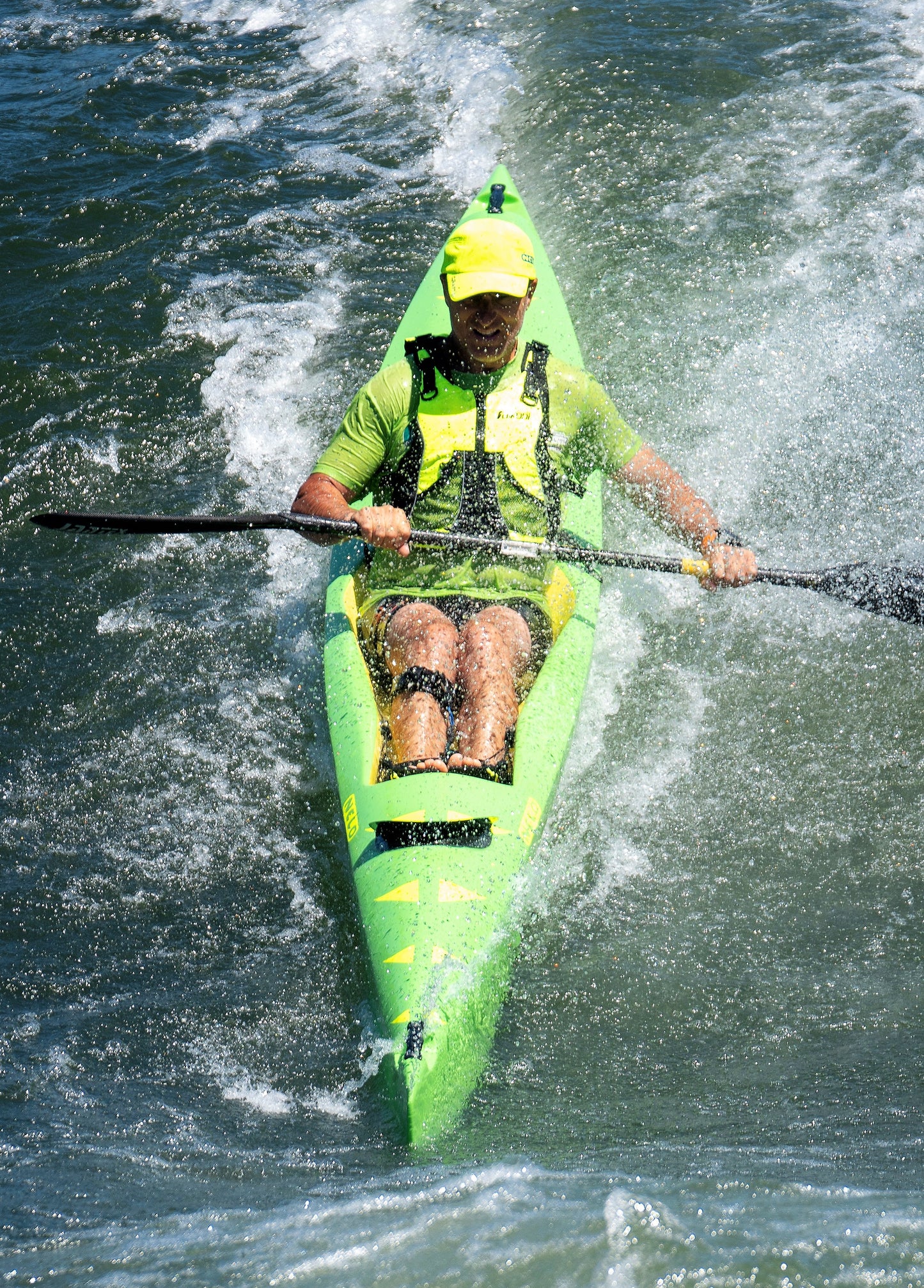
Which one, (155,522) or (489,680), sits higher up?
(155,522)

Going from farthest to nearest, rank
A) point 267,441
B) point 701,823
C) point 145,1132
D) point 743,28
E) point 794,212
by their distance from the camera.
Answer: point 743,28 → point 794,212 → point 267,441 → point 701,823 → point 145,1132

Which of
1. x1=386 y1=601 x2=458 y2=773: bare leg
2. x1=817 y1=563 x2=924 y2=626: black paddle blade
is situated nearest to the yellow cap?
x1=386 y1=601 x2=458 y2=773: bare leg

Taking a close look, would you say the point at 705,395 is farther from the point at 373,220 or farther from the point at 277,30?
the point at 277,30

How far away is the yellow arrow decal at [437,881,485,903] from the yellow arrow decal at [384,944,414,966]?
0.15m

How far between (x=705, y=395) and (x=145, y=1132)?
412 centimetres

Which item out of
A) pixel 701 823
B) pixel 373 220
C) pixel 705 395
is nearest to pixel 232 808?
pixel 701 823

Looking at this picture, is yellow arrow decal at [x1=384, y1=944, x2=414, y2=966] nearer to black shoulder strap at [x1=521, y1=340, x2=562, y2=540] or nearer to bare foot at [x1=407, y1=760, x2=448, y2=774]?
bare foot at [x1=407, y1=760, x2=448, y2=774]

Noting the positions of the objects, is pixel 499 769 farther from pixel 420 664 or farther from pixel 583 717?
pixel 583 717

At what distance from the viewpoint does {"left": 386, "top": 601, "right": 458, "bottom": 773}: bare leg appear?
11.2 feet

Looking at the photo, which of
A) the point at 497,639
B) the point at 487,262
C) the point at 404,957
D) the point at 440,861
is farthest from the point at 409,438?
the point at 404,957

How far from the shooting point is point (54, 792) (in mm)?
4043

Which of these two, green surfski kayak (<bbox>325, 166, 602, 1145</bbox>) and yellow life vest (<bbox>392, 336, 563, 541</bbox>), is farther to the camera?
yellow life vest (<bbox>392, 336, 563, 541</bbox>)

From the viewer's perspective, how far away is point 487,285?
138 inches

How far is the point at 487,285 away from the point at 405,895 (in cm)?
177
